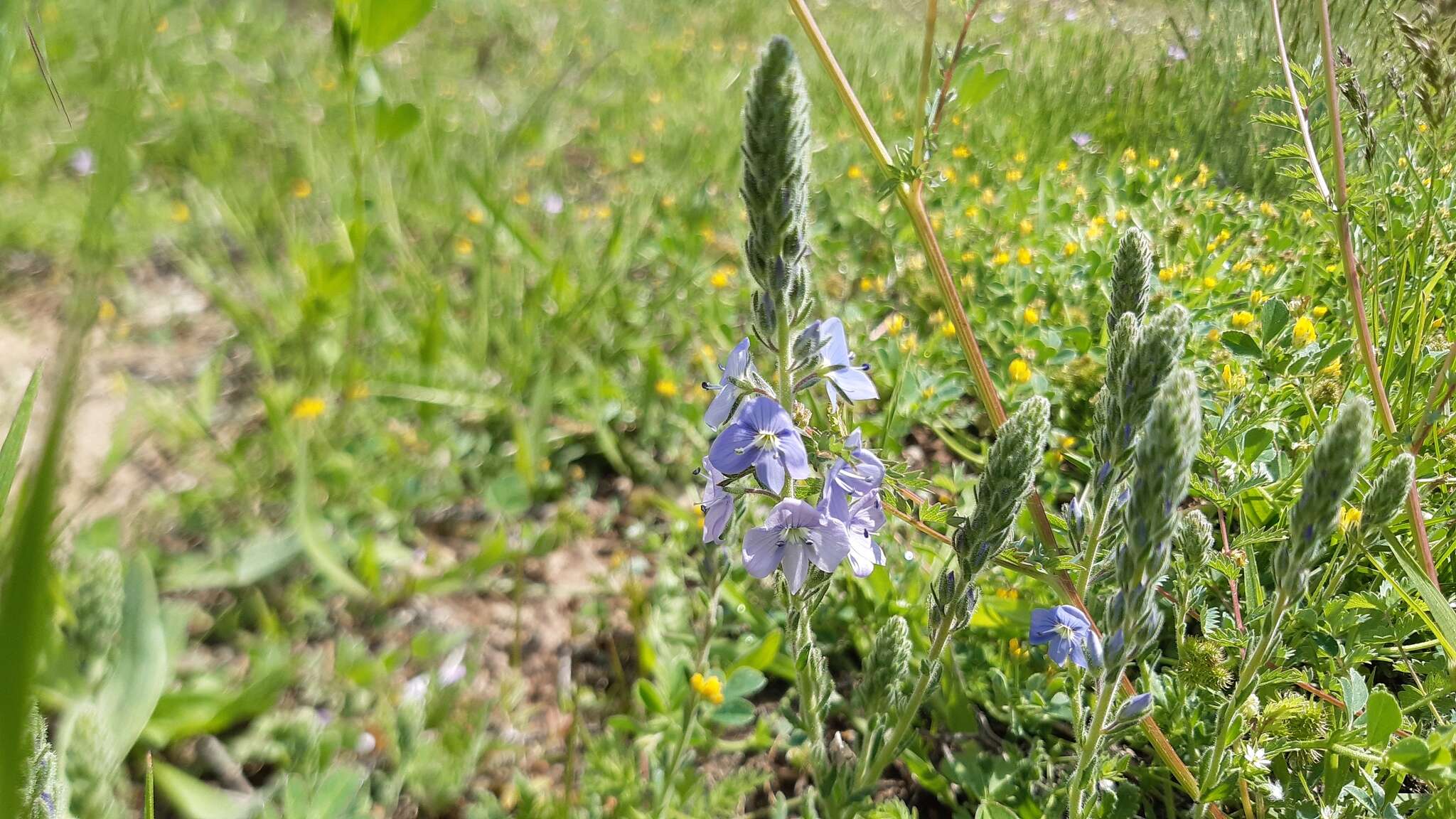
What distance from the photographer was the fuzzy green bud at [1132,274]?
1.32 metres

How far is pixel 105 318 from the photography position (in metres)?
3.55

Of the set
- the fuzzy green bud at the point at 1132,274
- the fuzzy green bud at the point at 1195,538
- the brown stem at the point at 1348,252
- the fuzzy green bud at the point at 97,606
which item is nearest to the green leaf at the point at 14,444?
the fuzzy green bud at the point at 97,606

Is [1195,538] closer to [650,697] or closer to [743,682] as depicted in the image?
[743,682]

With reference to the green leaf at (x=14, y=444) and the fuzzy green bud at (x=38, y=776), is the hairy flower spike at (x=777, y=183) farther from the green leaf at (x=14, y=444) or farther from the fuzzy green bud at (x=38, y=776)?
the fuzzy green bud at (x=38, y=776)

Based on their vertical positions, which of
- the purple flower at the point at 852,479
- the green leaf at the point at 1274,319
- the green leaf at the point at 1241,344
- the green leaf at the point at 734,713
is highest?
the green leaf at the point at 1274,319

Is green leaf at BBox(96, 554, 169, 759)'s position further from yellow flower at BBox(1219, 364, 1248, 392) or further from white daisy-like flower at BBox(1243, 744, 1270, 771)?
yellow flower at BBox(1219, 364, 1248, 392)

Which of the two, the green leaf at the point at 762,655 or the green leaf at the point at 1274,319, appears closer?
the green leaf at the point at 1274,319

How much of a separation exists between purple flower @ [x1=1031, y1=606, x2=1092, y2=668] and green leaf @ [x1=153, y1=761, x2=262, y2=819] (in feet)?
5.73

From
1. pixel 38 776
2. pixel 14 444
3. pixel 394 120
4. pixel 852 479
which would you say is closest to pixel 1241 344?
pixel 852 479

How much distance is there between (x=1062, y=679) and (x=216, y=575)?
2313 millimetres

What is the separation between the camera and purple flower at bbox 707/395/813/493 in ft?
3.75

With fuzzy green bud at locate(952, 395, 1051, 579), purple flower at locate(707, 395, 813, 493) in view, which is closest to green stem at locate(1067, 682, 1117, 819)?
fuzzy green bud at locate(952, 395, 1051, 579)

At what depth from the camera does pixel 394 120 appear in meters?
2.55

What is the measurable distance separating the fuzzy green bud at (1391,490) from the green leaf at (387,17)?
7.96 ft
